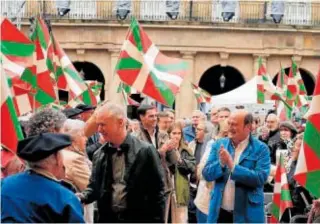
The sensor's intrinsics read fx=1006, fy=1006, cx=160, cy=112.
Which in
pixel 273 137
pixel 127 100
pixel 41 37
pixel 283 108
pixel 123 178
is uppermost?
pixel 41 37

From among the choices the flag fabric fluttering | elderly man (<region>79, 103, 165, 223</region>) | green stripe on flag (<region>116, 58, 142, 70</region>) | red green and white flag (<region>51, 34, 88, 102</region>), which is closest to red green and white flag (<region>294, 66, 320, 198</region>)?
elderly man (<region>79, 103, 165, 223</region>)

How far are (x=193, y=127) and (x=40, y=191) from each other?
9.14 metres

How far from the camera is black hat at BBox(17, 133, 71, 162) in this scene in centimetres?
555

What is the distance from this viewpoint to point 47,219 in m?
5.48

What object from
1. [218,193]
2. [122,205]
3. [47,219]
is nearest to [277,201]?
[218,193]

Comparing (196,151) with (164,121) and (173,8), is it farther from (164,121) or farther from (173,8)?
(173,8)

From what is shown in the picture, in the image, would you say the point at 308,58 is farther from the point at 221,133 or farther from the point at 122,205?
the point at 122,205

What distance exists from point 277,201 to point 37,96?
4.31 m

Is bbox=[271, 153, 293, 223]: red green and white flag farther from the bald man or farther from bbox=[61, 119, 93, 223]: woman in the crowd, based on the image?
bbox=[61, 119, 93, 223]: woman in the crowd

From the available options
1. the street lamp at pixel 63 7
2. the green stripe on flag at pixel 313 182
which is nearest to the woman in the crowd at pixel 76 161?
the green stripe on flag at pixel 313 182

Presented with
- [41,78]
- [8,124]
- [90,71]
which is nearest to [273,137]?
[41,78]

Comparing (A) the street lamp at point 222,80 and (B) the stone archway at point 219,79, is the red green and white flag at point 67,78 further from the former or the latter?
(B) the stone archway at point 219,79

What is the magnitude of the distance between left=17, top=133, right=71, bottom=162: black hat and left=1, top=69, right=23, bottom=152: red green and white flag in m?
1.51

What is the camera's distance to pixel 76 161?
7809 mm
